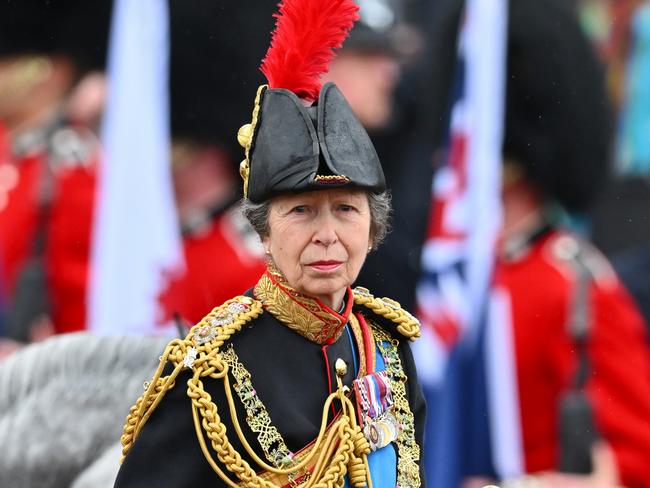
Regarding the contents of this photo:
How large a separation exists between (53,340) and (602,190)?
14.8 feet

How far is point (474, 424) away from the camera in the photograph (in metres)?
7.41

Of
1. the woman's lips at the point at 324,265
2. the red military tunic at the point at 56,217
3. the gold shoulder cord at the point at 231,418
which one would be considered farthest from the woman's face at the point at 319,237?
the red military tunic at the point at 56,217

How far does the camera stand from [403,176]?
32.7 feet

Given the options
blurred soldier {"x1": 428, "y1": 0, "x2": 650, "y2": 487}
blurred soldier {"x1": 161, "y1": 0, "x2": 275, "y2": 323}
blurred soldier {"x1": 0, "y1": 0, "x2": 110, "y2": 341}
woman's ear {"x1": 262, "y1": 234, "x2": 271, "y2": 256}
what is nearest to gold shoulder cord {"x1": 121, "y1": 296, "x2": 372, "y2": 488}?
woman's ear {"x1": 262, "y1": 234, "x2": 271, "y2": 256}

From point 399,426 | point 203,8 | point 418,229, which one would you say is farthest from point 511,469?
point 399,426

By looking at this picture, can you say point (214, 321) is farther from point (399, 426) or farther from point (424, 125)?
point (424, 125)

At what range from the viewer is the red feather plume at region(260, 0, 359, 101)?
3.75 metres

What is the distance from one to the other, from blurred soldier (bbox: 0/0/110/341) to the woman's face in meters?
4.47

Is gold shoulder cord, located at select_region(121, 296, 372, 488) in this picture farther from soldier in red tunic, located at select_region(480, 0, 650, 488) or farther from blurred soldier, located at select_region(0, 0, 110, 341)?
blurred soldier, located at select_region(0, 0, 110, 341)

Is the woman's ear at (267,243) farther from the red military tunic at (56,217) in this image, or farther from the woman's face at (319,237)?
the red military tunic at (56,217)

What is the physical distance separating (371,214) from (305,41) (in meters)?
0.39

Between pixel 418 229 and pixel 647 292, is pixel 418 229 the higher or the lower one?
the higher one

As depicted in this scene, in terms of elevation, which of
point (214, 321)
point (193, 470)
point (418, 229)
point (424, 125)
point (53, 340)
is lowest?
point (193, 470)

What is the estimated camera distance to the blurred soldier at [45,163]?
822 centimetres
